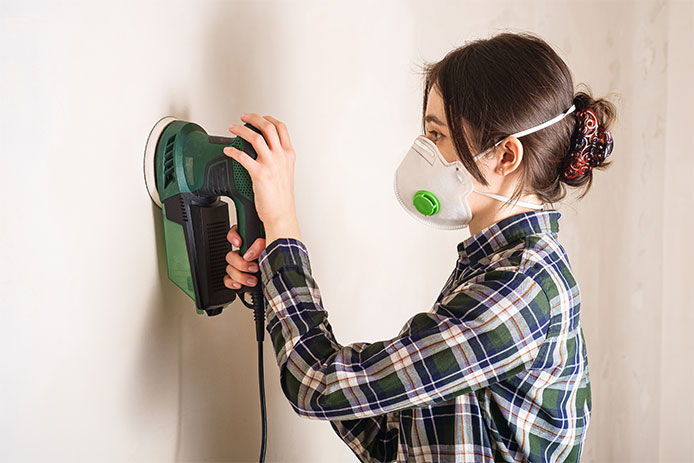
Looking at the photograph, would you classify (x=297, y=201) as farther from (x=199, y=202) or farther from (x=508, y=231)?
(x=508, y=231)

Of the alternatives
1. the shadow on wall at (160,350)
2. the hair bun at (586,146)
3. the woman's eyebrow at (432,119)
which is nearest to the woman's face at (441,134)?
the woman's eyebrow at (432,119)

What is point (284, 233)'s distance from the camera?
Answer: 37.4 inches

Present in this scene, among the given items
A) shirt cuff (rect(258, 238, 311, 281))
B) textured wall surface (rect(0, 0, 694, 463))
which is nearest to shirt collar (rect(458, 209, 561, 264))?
shirt cuff (rect(258, 238, 311, 281))

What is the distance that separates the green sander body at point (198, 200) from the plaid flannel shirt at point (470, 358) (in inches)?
3.3

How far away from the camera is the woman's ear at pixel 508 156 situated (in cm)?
93

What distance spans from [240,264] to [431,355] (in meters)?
0.32

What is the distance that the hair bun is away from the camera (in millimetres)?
969

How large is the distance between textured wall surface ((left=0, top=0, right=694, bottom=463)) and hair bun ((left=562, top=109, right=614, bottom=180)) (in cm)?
46

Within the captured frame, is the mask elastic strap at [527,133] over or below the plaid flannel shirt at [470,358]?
over

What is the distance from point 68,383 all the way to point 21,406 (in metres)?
0.07

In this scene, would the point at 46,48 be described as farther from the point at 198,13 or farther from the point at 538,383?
the point at 538,383

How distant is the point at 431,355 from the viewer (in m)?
0.83

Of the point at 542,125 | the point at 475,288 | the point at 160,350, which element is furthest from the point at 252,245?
the point at 542,125

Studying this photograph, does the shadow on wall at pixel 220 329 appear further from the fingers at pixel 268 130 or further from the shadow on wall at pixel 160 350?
the fingers at pixel 268 130
